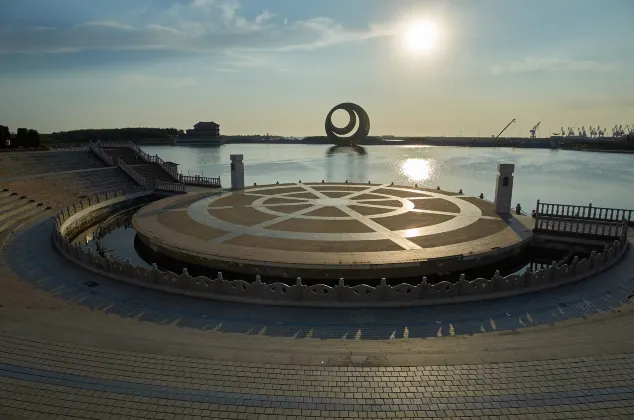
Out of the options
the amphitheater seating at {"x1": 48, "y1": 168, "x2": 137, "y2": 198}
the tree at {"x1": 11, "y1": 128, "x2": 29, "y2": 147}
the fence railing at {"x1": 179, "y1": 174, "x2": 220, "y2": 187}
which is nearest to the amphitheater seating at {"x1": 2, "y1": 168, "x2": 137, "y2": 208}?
the amphitheater seating at {"x1": 48, "y1": 168, "x2": 137, "y2": 198}

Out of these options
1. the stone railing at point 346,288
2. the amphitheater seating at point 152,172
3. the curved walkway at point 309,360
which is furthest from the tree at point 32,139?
the curved walkway at point 309,360

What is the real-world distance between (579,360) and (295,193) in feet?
94.2

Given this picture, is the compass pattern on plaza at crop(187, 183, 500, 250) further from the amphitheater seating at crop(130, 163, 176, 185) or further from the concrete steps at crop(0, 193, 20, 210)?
the amphitheater seating at crop(130, 163, 176, 185)

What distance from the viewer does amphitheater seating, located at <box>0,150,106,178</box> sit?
3619cm

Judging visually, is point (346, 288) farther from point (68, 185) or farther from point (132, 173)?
point (132, 173)

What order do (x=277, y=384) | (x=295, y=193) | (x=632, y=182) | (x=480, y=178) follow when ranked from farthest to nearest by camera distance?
(x=480, y=178) → (x=632, y=182) → (x=295, y=193) → (x=277, y=384)

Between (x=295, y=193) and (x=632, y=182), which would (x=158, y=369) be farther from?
(x=632, y=182)

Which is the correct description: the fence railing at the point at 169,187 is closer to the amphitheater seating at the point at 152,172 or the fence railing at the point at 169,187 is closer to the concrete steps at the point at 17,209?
the amphitheater seating at the point at 152,172

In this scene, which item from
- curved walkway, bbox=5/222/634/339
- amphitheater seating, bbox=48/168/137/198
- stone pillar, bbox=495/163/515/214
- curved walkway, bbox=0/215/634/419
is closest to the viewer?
curved walkway, bbox=0/215/634/419

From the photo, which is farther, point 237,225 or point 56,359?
point 237,225

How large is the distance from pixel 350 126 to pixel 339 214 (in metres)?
150

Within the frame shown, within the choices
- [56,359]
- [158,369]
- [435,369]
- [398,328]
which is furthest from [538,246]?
[56,359]

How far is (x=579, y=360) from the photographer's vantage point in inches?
339

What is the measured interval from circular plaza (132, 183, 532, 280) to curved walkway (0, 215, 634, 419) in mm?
3917
